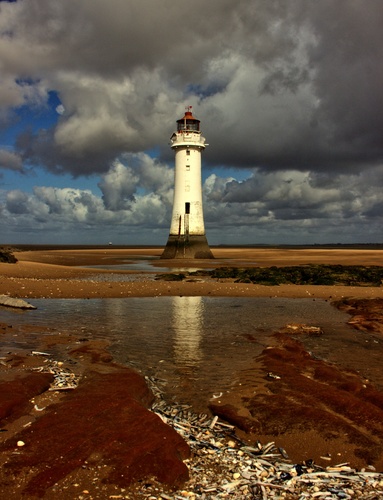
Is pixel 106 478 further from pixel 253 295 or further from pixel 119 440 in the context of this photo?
pixel 253 295

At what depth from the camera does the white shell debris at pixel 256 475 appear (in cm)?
443

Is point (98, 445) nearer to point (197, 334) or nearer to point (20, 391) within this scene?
point (20, 391)

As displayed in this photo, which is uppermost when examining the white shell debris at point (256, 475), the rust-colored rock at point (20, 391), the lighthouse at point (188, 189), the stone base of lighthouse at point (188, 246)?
the lighthouse at point (188, 189)

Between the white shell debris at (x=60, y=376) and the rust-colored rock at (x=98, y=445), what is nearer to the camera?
the rust-colored rock at (x=98, y=445)

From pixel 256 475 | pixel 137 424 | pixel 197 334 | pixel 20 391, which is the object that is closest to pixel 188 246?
pixel 197 334

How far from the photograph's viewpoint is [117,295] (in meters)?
20.4

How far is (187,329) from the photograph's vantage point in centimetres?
1291

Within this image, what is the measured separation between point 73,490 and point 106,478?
1.18 feet

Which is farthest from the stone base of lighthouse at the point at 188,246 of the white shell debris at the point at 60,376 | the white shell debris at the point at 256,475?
the white shell debris at the point at 256,475

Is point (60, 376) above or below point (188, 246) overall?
below

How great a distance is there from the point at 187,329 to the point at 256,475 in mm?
8167

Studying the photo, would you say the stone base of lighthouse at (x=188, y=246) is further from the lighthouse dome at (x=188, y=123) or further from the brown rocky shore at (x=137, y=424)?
the brown rocky shore at (x=137, y=424)

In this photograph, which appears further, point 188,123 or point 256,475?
point 188,123

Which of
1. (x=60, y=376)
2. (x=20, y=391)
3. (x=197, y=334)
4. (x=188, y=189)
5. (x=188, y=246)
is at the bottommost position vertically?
(x=197, y=334)
